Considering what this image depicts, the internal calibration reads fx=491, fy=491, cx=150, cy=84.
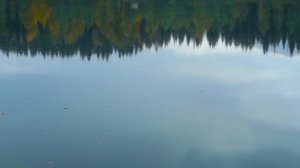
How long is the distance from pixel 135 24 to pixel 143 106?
46.9 m

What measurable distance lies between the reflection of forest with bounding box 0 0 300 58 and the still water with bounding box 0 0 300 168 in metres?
0.79

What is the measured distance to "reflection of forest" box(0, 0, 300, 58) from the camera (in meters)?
54.6

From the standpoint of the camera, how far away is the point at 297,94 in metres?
29.0

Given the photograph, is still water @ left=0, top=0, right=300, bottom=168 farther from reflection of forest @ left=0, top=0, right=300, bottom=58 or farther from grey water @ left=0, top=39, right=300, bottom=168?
reflection of forest @ left=0, top=0, right=300, bottom=58

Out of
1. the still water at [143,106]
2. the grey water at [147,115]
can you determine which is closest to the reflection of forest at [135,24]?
the still water at [143,106]

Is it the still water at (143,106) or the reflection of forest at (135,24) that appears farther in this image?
the reflection of forest at (135,24)

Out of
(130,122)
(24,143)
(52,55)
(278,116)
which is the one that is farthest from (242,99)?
(52,55)

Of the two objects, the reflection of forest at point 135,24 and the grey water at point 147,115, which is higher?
the reflection of forest at point 135,24

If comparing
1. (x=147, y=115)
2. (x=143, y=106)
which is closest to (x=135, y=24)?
(x=143, y=106)

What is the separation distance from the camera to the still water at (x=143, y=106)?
59.3 ft

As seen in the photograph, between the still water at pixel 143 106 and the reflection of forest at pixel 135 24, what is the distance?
0.79 meters

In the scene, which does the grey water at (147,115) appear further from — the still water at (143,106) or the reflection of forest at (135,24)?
the reflection of forest at (135,24)

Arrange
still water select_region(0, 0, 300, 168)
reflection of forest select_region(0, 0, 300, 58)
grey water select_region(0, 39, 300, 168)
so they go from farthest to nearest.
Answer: reflection of forest select_region(0, 0, 300, 58)
still water select_region(0, 0, 300, 168)
grey water select_region(0, 39, 300, 168)

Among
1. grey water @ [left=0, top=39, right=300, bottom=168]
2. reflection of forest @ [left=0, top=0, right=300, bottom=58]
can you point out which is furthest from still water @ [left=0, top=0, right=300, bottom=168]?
reflection of forest @ [left=0, top=0, right=300, bottom=58]
